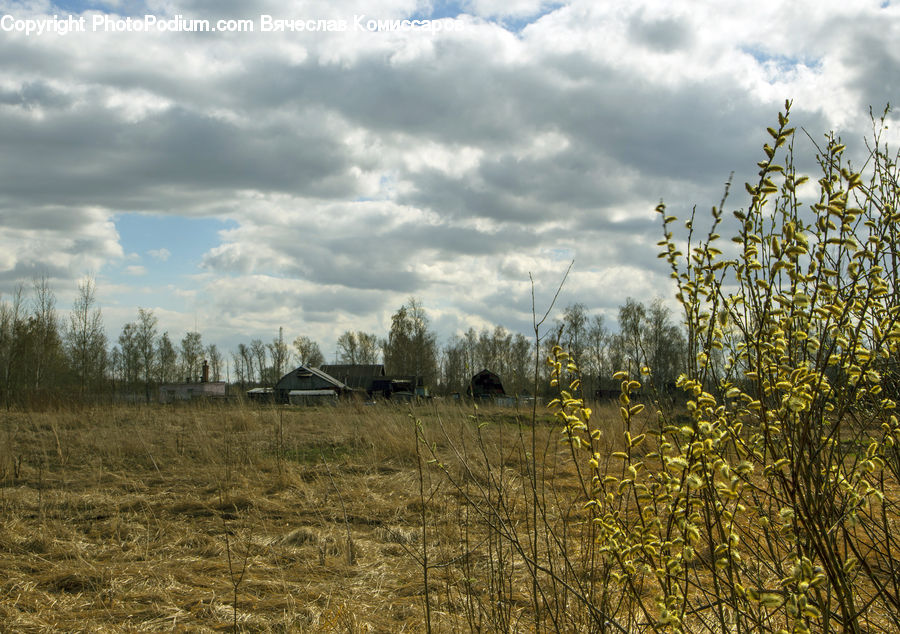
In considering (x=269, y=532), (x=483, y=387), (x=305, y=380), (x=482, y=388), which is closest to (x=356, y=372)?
(x=305, y=380)

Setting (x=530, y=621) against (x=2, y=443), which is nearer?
(x=530, y=621)

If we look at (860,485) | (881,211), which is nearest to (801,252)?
(860,485)

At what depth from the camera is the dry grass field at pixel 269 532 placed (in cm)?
358

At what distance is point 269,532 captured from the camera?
5.54 m

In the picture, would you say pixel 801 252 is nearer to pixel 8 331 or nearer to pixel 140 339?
pixel 8 331

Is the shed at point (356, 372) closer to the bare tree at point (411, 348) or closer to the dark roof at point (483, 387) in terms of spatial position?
the bare tree at point (411, 348)

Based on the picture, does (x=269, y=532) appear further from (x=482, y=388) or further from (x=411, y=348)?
(x=411, y=348)

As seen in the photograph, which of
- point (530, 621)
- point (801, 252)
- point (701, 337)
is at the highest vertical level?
point (801, 252)

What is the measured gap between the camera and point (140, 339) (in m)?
58.2

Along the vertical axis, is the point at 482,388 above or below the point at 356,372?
above

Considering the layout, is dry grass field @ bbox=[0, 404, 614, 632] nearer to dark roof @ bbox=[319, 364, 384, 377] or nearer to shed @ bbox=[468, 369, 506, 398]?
shed @ bbox=[468, 369, 506, 398]

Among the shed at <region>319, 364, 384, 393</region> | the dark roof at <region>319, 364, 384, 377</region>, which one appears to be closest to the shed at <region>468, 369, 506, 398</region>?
the shed at <region>319, 364, 384, 393</region>

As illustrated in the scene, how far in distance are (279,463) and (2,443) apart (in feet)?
13.3

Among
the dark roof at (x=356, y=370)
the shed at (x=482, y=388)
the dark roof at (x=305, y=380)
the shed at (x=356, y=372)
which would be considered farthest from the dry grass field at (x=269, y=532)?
the dark roof at (x=356, y=370)
